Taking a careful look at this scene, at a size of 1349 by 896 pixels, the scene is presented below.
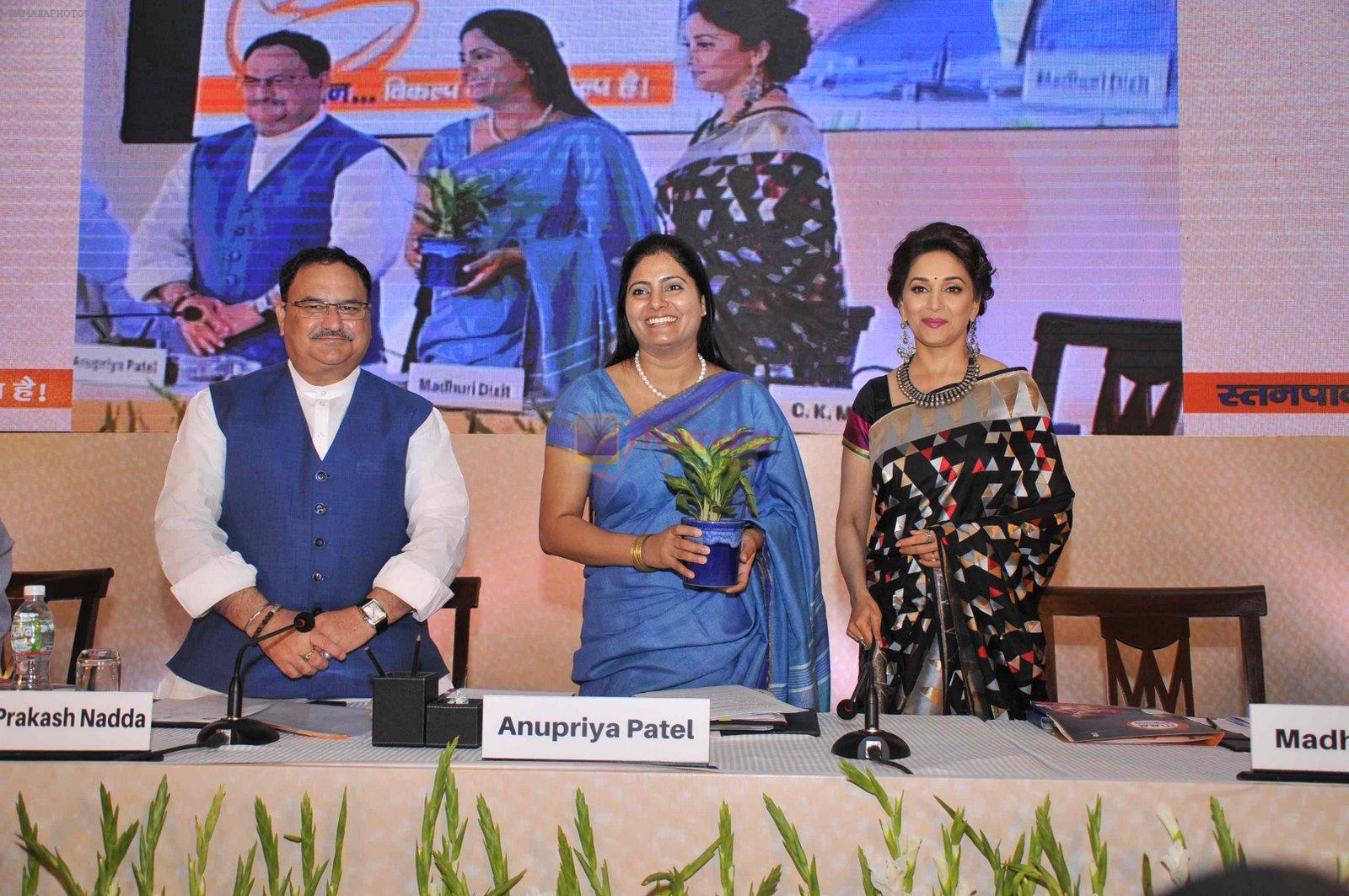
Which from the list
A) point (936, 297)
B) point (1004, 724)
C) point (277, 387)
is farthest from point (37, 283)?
point (1004, 724)

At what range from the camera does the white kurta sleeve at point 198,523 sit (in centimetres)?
195

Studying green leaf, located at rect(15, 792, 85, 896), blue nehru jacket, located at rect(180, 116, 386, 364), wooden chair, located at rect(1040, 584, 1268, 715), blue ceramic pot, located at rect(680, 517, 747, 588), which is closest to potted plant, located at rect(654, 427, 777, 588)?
blue ceramic pot, located at rect(680, 517, 747, 588)

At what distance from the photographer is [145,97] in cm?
378

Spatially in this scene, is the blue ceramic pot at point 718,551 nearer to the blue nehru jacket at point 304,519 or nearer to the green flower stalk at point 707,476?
the green flower stalk at point 707,476

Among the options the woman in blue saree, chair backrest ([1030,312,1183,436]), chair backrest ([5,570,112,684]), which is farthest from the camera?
chair backrest ([1030,312,1183,436])

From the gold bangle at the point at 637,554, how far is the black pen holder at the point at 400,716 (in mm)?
687

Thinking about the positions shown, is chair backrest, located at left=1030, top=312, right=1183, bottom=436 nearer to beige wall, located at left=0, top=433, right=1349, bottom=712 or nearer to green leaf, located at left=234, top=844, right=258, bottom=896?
beige wall, located at left=0, top=433, right=1349, bottom=712

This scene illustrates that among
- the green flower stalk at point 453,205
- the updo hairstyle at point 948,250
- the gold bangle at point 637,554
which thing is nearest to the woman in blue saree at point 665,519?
the gold bangle at point 637,554

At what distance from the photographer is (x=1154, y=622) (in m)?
2.80

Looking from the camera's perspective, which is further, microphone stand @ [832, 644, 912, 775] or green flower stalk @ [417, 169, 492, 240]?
green flower stalk @ [417, 169, 492, 240]

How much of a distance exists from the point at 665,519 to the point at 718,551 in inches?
17.1

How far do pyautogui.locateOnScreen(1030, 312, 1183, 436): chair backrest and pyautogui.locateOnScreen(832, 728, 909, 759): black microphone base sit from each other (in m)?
2.51

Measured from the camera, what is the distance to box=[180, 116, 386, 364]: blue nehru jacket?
374cm

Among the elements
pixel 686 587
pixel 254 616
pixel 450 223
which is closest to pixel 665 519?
pixel 686 587
